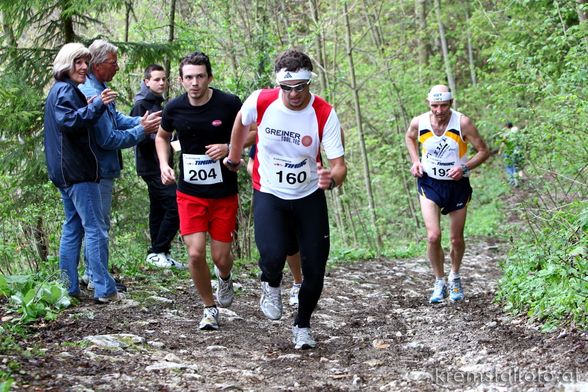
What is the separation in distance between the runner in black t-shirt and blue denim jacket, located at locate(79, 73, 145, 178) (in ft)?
2.47

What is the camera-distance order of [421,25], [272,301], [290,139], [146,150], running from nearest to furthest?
[290,139] → [272,301] → [146,150] → [421,25]

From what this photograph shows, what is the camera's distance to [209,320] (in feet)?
22.1

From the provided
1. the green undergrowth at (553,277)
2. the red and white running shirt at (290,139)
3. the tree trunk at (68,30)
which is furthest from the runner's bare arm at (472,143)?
the tree trunk at (68,30)

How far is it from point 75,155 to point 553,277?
4.49 meters

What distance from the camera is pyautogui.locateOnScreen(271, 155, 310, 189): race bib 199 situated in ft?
20.0

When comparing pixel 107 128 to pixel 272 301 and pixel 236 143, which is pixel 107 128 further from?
pixel 272 301

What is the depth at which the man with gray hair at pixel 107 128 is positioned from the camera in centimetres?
739

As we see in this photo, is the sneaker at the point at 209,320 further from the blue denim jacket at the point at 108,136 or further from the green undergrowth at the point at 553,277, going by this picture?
the green undergrowth at the point at 553,277

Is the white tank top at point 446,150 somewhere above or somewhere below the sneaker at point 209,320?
above

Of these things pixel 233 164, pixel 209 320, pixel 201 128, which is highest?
pixel 201 128

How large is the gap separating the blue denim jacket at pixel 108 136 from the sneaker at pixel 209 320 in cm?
178

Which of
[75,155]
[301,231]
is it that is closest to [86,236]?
[75,155]

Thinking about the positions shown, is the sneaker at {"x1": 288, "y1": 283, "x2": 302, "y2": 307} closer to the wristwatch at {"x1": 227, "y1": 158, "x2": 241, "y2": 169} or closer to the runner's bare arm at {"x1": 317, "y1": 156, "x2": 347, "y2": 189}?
the wristwatch at {"x1": 227, "y1": 158, "x2": 241, "y2": 169}

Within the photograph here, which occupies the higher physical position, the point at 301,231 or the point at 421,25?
the point at 421,25
